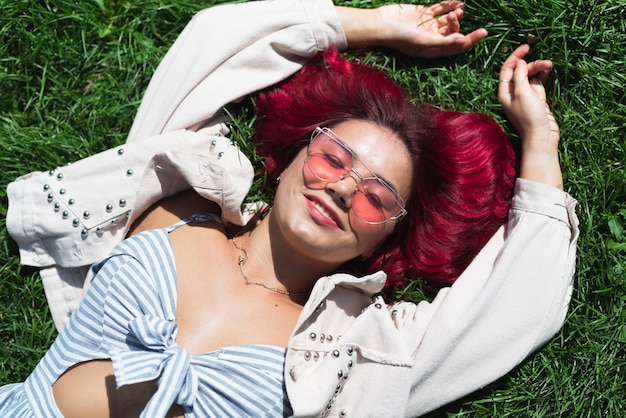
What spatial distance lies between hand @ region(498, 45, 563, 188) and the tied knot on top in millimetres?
1931

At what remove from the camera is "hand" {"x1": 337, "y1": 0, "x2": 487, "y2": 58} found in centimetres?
363

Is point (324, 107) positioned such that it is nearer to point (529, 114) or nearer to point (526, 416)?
point (529, 114)

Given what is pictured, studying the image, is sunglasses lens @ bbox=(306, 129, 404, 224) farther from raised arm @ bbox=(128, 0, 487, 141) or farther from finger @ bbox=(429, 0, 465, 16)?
finger @ bbox=(429, 0, 465, 16)

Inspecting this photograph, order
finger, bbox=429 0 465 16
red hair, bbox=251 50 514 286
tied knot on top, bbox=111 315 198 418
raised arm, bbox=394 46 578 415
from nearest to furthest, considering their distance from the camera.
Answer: tied knot on top, bbox=111 315 198 418 → raised arm, bbox=394 46 578 415 → red hair, bbox=251 50 514 286 → finger, bbox=429 0 465 16

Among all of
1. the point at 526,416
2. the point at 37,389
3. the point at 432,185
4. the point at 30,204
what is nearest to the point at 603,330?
the point at 526,416

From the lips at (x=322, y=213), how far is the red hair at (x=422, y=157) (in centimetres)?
49

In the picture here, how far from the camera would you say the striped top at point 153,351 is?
297 cm

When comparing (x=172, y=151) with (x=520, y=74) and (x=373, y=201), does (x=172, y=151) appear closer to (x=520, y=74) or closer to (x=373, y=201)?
(x=373, y=201)

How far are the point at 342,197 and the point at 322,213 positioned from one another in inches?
4.7

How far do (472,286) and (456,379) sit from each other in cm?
46

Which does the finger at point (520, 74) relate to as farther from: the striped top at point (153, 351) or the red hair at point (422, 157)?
the striped top at point (153, 351)

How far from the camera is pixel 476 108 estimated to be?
3725 mm

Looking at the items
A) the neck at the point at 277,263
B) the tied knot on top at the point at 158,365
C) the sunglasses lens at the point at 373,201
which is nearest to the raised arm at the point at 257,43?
the neck at the point at 277,263

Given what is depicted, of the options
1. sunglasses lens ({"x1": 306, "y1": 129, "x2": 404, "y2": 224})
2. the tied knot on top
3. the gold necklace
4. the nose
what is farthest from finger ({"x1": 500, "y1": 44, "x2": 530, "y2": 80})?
the tied knot on top
